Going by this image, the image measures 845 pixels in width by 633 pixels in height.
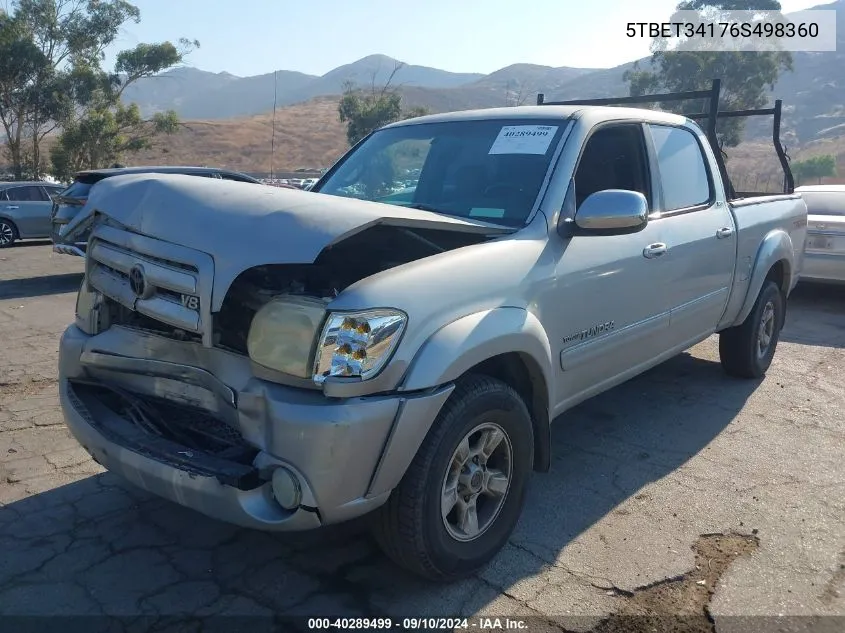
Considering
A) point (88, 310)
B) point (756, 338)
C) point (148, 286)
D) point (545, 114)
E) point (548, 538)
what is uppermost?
point (545, 114)

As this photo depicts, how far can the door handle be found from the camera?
12.8 feet

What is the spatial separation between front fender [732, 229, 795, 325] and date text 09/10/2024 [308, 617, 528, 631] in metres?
3.42

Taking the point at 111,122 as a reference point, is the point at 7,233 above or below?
below

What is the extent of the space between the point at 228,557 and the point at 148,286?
1199 millimetres

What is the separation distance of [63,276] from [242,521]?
1029 centimetres

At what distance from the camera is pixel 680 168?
4.59 meters

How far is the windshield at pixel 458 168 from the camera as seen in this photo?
139 inches

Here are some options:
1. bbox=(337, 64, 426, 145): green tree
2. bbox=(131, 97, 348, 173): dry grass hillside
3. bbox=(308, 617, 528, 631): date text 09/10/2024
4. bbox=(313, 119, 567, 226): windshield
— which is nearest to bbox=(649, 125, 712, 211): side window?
bbox=(313, 119, 567, 226): windshield

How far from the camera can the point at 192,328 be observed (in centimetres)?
263

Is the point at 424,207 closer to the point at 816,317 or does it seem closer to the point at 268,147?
the point at 816,317

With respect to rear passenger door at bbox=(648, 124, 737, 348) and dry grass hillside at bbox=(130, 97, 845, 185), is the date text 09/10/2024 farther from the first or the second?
dry grass hillside at bbox=(130, 97, 845, 185)

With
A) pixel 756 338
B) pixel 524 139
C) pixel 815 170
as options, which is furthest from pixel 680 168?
pixel 815 170

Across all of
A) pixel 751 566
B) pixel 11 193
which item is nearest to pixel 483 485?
pixel 751 566

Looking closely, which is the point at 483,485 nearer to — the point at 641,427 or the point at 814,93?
the point at 641,427
